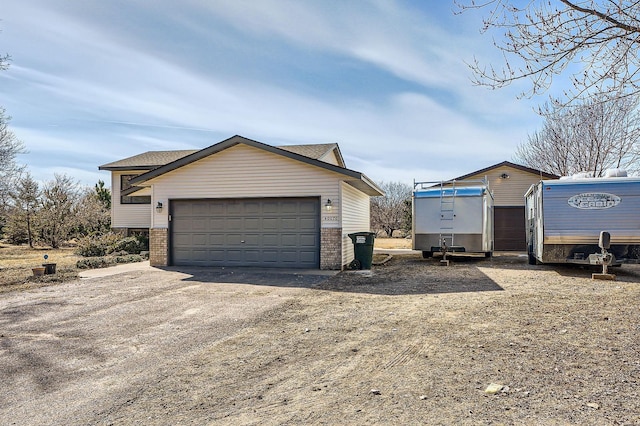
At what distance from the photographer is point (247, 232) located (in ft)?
43.0

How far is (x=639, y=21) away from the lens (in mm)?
4469

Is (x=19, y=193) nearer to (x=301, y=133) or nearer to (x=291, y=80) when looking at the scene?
(x=301, y=133)

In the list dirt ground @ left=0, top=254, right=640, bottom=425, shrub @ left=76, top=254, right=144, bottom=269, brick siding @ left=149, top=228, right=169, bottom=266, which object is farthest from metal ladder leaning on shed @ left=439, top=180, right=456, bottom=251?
shrub @ left=76, top=254, right=144, bottom=269

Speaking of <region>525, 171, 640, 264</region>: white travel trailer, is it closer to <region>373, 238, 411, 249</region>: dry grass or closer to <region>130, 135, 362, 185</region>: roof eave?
<region>130, 135, 362, 185</region>: roof eave

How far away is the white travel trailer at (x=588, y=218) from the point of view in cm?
1015

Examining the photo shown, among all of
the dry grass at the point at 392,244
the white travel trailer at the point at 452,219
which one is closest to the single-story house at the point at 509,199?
the dry grass at the point at 392,244

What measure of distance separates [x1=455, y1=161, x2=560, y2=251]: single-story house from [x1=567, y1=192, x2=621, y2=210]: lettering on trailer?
30.9 ft

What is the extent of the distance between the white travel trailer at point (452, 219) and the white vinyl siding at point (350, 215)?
211cm

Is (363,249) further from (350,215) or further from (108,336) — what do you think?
(108,336)

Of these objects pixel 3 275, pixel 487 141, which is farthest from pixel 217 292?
pixel 487 141

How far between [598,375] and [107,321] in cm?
656

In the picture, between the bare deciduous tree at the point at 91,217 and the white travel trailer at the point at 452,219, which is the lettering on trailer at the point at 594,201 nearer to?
the white travel trailer at the point at 452,219

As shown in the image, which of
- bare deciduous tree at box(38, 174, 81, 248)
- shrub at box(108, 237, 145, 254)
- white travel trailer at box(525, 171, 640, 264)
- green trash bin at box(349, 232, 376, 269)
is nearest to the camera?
Answer: white travel trailer at box(525, 171, 640, 264)

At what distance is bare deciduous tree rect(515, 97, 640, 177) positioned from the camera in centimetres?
1877
